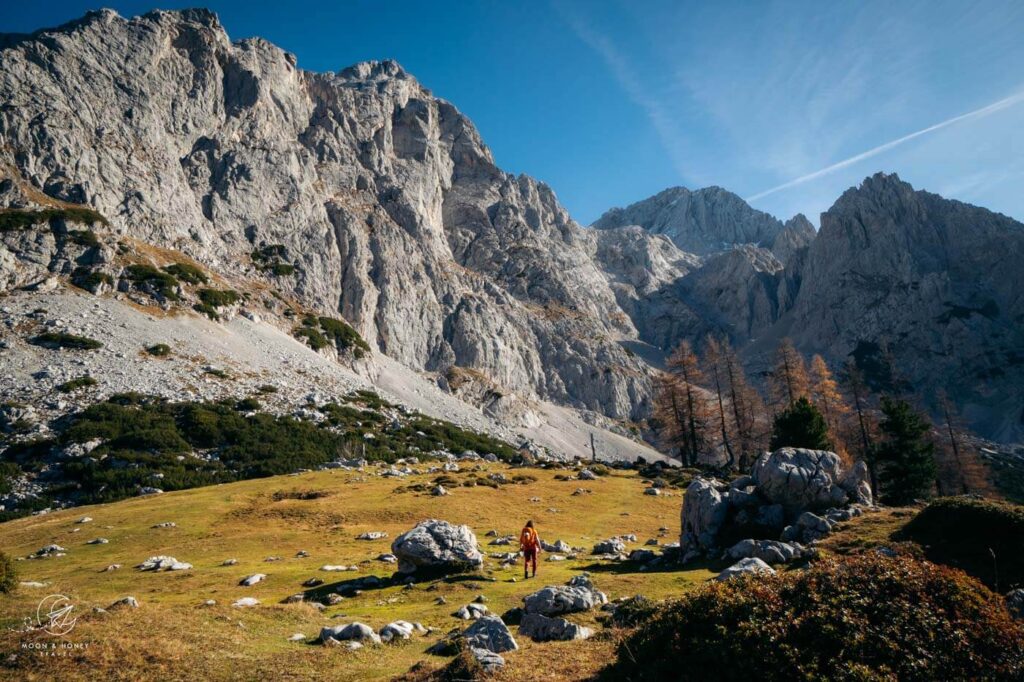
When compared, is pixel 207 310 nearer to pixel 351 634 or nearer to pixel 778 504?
pixel 351 634

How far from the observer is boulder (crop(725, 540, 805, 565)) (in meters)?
21.8

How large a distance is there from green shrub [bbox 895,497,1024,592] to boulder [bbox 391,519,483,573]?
747 inches

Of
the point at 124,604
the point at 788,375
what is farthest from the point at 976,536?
the point at 788,375

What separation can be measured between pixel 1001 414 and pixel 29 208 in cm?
26189

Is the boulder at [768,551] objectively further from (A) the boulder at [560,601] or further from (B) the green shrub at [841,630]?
(B) the green shrub at [841,630]

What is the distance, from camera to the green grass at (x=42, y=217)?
94644 mm

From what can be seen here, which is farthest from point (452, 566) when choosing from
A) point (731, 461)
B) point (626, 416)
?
point (626, 416)

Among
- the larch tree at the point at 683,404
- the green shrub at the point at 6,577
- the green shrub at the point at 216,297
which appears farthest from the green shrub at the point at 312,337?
the green shrub at the point at 6,577

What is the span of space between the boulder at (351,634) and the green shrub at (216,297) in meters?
114

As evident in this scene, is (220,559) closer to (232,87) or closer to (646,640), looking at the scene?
(646,640)

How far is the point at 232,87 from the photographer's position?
163m

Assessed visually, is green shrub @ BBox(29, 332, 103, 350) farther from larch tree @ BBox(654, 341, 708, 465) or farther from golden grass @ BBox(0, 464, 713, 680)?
larch tree @ BBox(654, 341, 708, 465)

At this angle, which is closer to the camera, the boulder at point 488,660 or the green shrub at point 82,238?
the boulder at point 488,660

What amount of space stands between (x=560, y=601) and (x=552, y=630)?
2.60m
